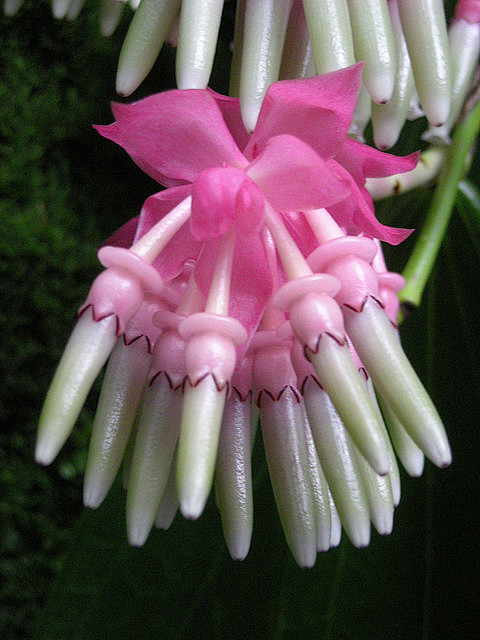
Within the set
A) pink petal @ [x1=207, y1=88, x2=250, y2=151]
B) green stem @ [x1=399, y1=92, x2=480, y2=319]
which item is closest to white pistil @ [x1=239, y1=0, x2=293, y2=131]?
pink petal @ [x1=207, y1=88, x2=250, y2=151]

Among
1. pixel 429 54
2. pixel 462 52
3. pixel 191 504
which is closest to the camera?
pixel 191 504

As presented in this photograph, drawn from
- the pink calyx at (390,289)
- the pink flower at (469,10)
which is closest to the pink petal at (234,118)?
the pink calyx at (390,289)

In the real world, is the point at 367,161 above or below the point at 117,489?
above

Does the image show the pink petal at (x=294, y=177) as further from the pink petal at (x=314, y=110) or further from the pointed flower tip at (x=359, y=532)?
the pointed flower tip at (x=359, y=532)

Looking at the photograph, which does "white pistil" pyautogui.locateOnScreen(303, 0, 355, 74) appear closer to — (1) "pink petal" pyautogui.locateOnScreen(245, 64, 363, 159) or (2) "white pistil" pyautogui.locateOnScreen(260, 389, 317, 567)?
(1) "pink petal" pyautogui.locateOnScreen(245, 64, 363, 159)

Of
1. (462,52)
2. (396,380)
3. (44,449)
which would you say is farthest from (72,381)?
(462,52)

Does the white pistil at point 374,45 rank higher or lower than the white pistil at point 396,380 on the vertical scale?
higher

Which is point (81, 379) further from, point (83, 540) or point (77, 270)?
point (77, 270)

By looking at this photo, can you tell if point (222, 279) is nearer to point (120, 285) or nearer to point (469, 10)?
point (120, 285)
